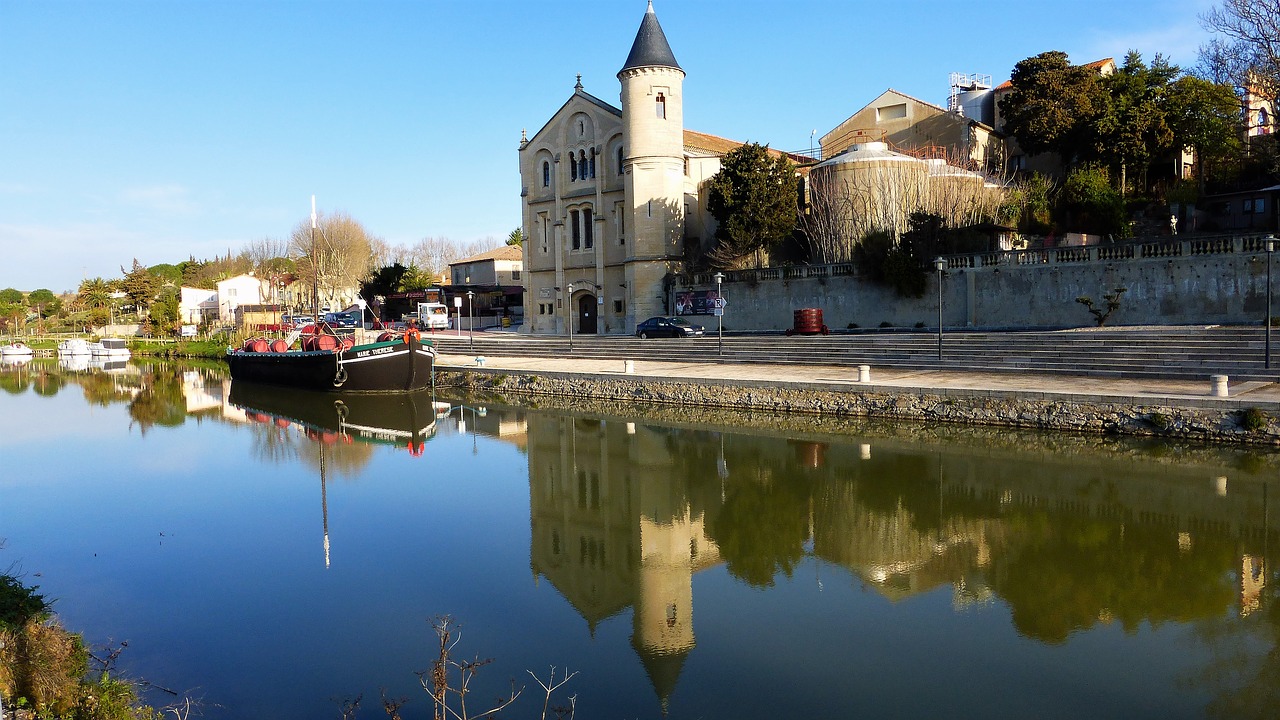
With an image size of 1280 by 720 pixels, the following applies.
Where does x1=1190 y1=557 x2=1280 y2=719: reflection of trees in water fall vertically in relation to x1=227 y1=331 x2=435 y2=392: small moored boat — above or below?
below

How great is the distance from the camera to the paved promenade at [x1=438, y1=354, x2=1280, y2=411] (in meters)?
16.1

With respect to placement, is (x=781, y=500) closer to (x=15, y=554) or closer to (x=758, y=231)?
(x=15, y=554)

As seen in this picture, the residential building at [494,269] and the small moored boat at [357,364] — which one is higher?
the residential building at [494,269]

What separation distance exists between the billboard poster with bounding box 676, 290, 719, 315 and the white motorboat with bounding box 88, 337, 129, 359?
1786 inches

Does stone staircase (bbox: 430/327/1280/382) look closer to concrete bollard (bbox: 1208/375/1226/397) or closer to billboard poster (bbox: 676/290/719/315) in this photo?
concrete bollard (bbox: 1208/375/1226/397)

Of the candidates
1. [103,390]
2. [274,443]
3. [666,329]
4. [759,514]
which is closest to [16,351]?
[103,390]

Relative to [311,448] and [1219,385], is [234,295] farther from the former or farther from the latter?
[1219,385]

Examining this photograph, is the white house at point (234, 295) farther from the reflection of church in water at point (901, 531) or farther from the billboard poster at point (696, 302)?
the reflection of church in water at point (901, 531)

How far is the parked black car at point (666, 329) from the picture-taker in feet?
107

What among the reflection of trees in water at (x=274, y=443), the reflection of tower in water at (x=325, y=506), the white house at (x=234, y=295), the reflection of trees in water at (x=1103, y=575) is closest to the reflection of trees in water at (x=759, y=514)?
the reflection of trees in water at (x=1103, y=575)

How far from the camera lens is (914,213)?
101 ft

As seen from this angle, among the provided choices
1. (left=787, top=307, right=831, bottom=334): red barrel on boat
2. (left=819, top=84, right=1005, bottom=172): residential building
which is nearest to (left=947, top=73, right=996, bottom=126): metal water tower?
(left=819, top=84, right=1005, bottom=172): residential building

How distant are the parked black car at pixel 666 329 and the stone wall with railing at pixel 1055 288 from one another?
10.8 ft

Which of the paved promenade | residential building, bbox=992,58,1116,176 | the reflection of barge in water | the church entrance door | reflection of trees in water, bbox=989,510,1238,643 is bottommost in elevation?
reflection of trees in water, bbox=989,510,1238,643
